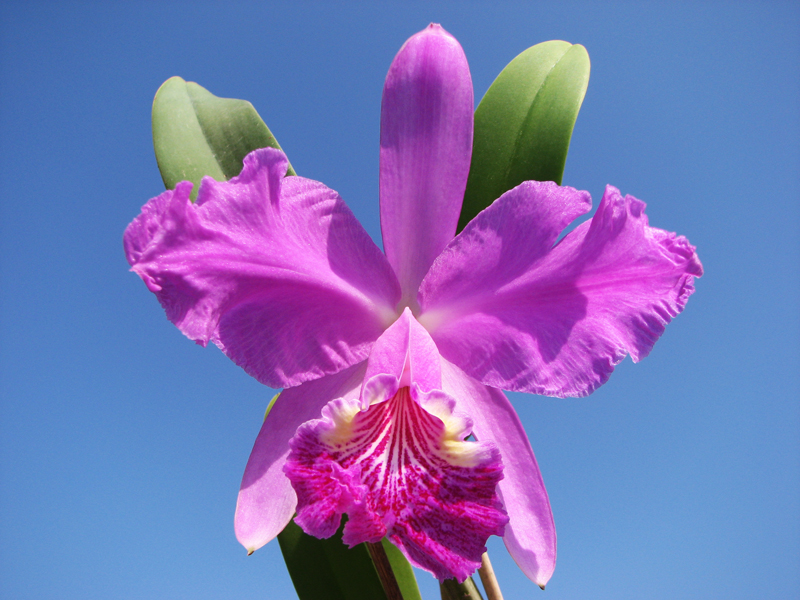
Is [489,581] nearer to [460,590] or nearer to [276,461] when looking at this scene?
[460,590]

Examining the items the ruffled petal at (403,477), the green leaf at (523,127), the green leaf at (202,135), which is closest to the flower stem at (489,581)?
the ruffled petal at (403,477)

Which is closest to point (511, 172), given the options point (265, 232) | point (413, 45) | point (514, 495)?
point (413, 45)

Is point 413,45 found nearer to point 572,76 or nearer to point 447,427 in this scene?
point 572,76

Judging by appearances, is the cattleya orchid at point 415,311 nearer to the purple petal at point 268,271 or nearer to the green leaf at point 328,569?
the purple petal at point 268,271

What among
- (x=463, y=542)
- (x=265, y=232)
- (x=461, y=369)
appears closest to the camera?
(x=463, y=542)

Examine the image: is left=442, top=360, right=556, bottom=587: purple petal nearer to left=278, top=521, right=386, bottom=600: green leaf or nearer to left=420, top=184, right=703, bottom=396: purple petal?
left=420, top=184, right=703, bottom=396: purple petal

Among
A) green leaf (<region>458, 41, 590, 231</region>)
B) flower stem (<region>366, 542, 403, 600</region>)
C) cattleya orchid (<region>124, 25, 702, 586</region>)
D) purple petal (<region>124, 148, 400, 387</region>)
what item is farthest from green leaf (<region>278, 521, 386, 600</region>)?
green leaf (<region>458, 41, 590, 231</region>)
